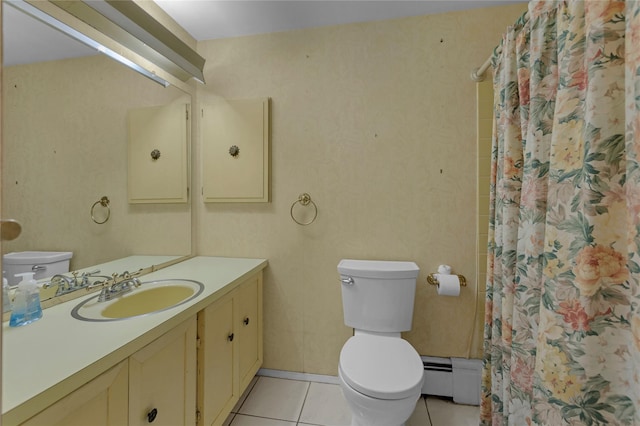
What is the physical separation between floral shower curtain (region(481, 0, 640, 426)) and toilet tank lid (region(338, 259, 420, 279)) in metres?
0.54

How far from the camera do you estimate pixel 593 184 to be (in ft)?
2.28

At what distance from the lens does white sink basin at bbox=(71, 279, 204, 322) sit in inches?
42.2

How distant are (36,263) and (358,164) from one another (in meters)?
1.58

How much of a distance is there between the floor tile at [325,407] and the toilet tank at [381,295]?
1.54ft

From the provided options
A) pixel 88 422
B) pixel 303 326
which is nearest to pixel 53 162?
pixel 88 422

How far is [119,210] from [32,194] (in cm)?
39

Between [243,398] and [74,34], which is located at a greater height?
[74,34]

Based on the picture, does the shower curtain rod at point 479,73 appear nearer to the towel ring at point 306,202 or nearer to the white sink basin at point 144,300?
the towel ring at point 306,202

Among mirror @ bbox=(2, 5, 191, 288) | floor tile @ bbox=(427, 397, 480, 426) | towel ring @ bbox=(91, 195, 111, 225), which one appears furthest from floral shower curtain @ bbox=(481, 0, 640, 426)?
towel ring @ bbox=(91, 195, 111, 225)

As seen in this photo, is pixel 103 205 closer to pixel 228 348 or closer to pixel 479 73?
pixel 228 348

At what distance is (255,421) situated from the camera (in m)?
1.44

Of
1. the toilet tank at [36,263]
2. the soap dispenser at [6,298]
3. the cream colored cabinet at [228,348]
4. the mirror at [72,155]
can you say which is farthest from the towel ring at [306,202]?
the soap dispenser at [6,298]

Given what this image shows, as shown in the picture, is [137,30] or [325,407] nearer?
[137,30]

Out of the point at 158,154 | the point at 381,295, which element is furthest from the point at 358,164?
the point at 158,154
